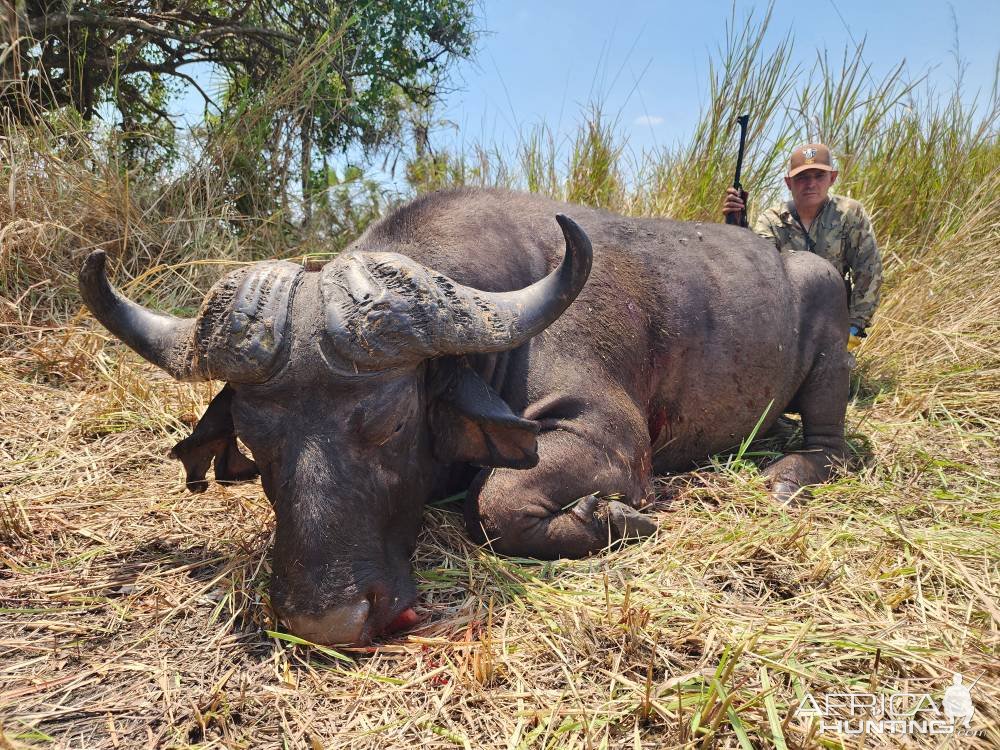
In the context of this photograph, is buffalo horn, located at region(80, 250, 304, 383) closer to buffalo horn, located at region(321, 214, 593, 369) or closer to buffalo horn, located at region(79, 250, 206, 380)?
buffalo horn, located at region(79, 250, 206, 380)

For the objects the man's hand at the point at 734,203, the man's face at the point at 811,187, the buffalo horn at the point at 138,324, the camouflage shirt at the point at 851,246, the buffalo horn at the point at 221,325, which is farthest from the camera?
the man's hand at the point at 734,203

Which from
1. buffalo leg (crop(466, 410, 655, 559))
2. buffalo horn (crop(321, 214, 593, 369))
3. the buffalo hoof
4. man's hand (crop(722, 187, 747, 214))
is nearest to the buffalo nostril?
buffalo leg (crop(466, 410, 655, 559))

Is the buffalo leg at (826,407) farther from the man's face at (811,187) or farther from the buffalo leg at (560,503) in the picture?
the man's face at (811,187)

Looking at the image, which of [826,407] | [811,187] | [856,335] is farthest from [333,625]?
[811,187]

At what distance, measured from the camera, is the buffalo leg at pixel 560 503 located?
2.56m

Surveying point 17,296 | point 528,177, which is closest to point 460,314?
point 17,296

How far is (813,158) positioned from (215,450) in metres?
4.82

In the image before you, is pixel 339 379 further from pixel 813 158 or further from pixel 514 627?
pixel 813 158

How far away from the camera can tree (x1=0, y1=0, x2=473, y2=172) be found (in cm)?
627

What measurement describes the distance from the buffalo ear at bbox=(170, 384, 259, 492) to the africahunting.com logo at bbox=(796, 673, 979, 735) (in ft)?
6.84

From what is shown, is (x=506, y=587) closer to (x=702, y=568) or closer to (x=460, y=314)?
(x=702, y=568)

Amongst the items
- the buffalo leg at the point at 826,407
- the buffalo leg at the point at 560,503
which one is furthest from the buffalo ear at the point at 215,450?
the buffalo leg at the point at 826,407

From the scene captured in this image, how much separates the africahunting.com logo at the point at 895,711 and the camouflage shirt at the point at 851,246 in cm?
393

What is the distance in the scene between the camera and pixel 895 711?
5.53 feet
